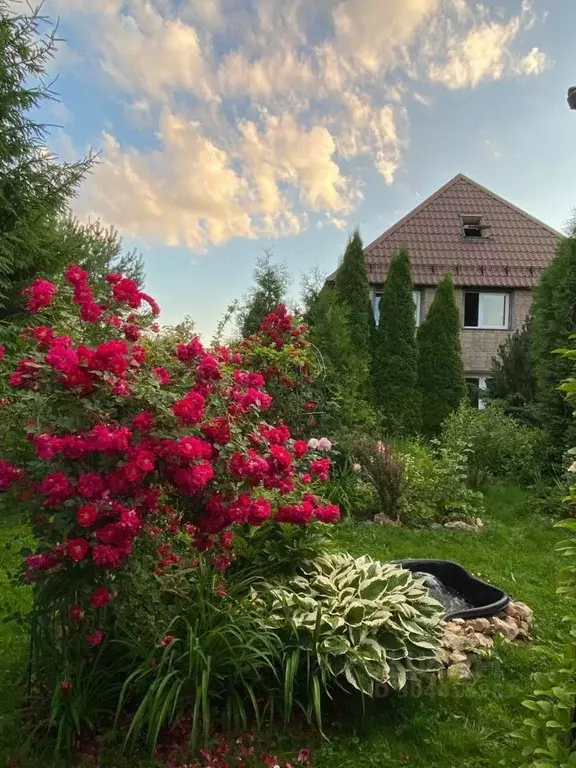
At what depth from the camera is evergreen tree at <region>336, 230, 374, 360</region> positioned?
12.0 m

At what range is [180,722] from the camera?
2436 mm

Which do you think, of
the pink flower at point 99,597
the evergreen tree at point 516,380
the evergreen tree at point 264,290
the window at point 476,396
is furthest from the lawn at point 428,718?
the window at point 476,396

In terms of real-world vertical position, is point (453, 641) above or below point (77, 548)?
below

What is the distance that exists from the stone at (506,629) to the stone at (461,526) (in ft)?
8.78

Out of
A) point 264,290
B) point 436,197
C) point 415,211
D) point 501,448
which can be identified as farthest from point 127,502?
point 436,197

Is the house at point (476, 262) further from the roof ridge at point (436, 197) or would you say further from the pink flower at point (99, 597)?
the pink flower at point (99, 597)

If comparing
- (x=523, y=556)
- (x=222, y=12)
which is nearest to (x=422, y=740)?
(x=523, y=556)

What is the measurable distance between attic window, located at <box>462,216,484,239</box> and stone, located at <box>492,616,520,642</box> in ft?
49.0

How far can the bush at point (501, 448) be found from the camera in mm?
8297

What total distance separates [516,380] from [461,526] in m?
6.50

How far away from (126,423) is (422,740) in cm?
191

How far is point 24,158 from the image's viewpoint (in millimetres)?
6836

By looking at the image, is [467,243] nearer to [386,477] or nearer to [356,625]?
[386,477]

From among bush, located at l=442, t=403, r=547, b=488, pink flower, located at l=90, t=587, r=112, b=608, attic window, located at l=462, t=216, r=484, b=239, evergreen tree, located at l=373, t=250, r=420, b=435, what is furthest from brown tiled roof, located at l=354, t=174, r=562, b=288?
pink flower, located at l=90, t=587, r=112, b=608
